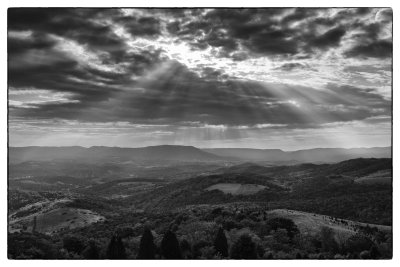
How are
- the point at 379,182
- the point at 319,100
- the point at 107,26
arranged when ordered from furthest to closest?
1. the point at 379,182
2. the point at 319,100
3. the point at 107,26

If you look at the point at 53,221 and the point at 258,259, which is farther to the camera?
the point at 53,221

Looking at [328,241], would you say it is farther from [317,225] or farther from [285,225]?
[285,225]

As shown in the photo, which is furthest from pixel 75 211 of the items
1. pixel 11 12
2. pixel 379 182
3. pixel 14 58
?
pixel 379 182

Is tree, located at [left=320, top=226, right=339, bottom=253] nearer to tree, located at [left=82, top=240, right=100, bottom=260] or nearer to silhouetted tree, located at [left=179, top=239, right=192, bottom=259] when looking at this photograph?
silhouetted tree, located at [left=179, top=239, right=192, bottom=259]

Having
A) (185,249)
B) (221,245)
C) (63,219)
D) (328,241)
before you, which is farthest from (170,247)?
(63,219)

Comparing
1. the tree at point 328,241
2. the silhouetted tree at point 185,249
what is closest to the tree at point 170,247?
the silhouetted tree at point 185,249

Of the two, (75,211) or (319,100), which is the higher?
(319,100)

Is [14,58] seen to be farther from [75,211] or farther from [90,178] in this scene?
[90,178]
